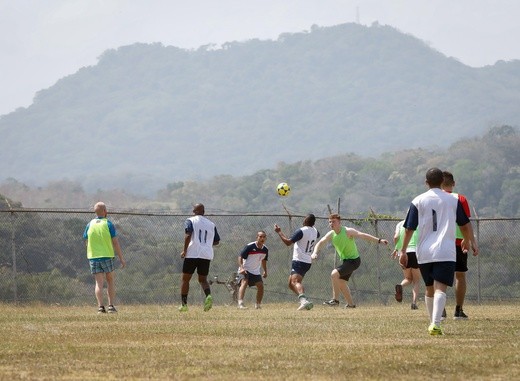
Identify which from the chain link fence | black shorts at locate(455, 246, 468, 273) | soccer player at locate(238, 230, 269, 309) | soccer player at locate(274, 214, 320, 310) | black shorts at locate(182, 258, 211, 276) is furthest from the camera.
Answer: the chain link fence

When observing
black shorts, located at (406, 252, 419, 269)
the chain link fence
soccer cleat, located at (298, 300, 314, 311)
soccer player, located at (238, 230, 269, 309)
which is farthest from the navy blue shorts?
the chain link fence

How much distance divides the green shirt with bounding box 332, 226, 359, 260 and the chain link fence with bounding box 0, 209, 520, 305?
3.56 metres

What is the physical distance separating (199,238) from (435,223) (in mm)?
8045

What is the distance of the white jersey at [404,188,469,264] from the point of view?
47.7 ft

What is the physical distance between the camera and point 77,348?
41.7ft

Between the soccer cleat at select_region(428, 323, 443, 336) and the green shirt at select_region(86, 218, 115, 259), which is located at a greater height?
the green shirt at select_region(86, 218, 115, 259)

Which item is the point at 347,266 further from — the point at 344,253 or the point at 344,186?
the point at 344,186

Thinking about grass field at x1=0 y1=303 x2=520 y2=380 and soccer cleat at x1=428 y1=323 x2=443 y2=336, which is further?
soccer cleat at x1=428 y1=323 x2=443 y2=336

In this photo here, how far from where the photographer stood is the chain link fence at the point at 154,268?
30.5 metres

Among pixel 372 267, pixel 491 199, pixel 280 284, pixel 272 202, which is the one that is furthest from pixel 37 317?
pixel 272 202

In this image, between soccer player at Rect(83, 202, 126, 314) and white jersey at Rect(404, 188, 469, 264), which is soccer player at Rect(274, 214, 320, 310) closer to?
soccer player at Rect(83, 202, 126, 314)

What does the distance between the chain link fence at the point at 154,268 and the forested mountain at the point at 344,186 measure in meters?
93.7

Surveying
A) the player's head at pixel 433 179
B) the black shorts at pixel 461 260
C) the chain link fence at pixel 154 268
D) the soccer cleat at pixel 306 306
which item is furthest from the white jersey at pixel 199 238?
the player's head at pixel 433 179

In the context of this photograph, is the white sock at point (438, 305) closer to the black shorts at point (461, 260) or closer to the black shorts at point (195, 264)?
the black shorts at point (461, 260)
